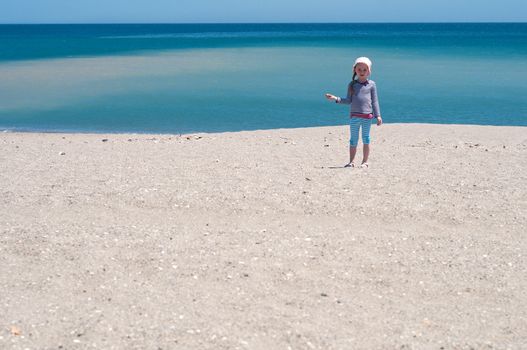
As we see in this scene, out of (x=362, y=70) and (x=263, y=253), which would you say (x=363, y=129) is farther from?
(x=263, y=253)

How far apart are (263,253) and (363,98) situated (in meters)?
3.53

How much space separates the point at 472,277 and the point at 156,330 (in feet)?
8.53

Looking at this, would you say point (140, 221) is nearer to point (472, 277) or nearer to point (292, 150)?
point (472, 277)

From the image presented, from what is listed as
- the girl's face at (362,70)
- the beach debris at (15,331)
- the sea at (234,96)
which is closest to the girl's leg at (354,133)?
the girl's face at (362,70)

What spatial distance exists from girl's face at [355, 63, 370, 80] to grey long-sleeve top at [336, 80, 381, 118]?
13 centimetres

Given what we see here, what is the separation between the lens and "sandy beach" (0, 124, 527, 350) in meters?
4.42

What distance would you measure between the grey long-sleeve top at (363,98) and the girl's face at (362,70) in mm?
129

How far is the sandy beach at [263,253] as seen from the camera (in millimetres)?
4418

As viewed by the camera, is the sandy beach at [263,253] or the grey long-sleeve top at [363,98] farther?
the grey long-sleeve top at [363,98]

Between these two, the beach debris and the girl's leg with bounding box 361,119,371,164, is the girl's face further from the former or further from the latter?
the beach debris

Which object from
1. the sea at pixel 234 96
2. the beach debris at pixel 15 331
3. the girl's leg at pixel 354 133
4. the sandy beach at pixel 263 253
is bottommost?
the beach debris at pixel 15 331

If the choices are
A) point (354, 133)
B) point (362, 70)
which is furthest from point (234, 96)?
point (362, 70)

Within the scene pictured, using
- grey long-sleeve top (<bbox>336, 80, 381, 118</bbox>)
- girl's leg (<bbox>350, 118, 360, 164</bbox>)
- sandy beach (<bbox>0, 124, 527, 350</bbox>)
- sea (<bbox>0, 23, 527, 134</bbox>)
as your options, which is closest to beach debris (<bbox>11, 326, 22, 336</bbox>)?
sandy beach (<bbox>0, 124, 527, 350</bbox>)

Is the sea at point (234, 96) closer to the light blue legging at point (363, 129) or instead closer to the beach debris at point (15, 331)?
the light blue legging at point (363, 129)
